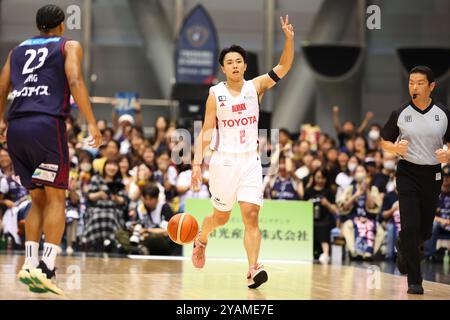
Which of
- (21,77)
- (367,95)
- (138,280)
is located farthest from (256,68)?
(21,77)

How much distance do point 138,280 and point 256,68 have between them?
36.4 feet

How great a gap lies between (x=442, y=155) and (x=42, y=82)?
12.7ft

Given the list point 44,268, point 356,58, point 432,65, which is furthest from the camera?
point 356,58

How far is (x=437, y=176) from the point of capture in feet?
29.7

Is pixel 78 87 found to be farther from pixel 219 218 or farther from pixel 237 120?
pixel 219 218

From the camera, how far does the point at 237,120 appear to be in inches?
351

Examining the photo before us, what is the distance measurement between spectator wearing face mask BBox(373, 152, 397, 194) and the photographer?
4368 mm

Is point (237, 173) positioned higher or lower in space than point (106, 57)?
lower

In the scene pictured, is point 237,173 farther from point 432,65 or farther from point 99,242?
point 432,65

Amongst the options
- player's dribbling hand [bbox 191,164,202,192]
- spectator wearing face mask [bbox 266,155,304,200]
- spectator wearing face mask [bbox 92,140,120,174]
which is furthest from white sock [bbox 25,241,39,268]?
spectator wearing face mask [bbox 266,155,304,200]

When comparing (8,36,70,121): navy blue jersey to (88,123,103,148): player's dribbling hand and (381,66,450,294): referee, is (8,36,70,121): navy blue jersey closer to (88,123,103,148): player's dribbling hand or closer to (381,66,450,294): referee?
Result: (88,123,103,148): player's dribbling hand

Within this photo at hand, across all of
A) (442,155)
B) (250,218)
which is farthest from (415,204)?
(250,218)

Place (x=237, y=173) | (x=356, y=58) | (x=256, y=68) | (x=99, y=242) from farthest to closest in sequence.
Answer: (x=356, y=58), (x=256, y=68), (x=99, y=242), (x=237, y=173)

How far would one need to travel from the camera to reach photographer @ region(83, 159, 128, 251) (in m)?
14.5
